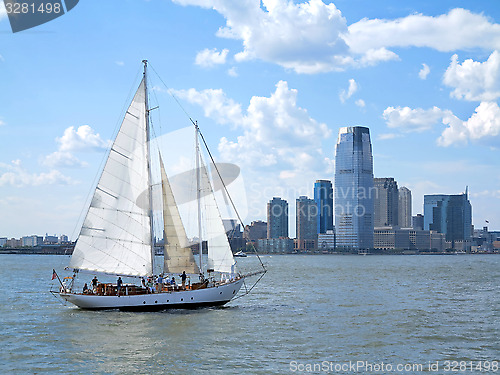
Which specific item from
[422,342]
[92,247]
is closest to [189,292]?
[92,247]

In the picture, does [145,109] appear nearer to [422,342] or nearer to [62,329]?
[62,329]

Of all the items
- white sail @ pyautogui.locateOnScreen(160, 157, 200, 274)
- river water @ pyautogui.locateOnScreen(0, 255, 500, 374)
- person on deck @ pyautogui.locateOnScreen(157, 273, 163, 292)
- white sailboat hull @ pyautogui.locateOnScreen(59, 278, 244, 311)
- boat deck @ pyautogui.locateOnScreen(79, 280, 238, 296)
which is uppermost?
white sail @ pyautogui.locateOnScreen(160, 157, 200, 274)

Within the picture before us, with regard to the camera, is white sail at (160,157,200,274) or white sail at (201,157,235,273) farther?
white sail at (201,157,235,273)

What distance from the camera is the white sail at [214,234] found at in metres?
48.5

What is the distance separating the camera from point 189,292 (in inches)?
1785

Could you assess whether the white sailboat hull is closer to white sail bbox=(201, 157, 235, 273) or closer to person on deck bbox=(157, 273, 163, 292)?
person on deck bbox=(157, 273, 163, 292)

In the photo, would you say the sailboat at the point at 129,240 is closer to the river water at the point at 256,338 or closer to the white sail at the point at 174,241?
the white sail at the point at 174,241

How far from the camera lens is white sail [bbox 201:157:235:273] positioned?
4853 centimetres

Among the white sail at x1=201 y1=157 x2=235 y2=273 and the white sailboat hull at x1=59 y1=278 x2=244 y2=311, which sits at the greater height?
the white sail at x1=201 y1=157 x2=235 y2=273

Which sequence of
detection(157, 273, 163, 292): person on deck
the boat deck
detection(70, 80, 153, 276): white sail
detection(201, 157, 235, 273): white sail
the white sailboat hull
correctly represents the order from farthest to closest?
1. detection(201, 157, 235, 273): white sail
2. detection(70, 80, 153, 276): white sail
3. detection(157, 273, 163, 292): person on deck
4. the boat deck
5. the white sailboat hull

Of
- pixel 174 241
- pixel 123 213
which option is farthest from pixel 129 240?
pixel 174 241

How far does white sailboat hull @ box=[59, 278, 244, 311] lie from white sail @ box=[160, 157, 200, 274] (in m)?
2.32

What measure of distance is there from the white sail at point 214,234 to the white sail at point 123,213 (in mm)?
4897

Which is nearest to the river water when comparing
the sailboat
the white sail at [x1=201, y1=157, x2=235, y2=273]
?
the sailboat
